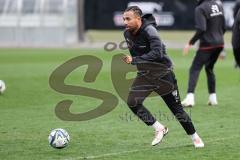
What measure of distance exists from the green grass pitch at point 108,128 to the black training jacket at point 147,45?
1.31m

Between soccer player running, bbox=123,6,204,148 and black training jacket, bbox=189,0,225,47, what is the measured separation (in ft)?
16.4

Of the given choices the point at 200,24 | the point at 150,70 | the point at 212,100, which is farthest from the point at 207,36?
the point at 150,70

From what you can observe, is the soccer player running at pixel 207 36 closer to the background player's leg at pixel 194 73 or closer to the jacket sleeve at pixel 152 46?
the background player's leg at pixel 194 73

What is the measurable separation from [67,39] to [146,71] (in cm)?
3221

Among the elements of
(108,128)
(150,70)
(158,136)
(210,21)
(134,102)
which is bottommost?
(108,128)

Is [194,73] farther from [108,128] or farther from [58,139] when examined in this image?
[58,139]

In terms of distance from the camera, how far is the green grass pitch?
33.4 feet

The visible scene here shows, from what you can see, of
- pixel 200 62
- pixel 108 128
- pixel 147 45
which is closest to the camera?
pixel 147 45

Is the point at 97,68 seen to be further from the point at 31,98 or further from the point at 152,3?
the point at 152,3

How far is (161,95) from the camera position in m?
10.7

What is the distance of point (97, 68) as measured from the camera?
24.0m

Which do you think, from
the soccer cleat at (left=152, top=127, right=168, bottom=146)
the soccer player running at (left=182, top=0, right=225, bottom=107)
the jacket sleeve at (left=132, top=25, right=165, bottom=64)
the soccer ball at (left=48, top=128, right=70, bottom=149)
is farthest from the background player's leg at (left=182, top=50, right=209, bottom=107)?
the soccer ball at (left=48, top=128, right=70, bottom=149)

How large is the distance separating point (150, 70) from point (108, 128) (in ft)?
7.23

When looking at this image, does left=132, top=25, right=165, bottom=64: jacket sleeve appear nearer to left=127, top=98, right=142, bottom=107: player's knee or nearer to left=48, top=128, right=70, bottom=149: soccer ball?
left=127, top=98, right=142, bottom=107: player's knee
